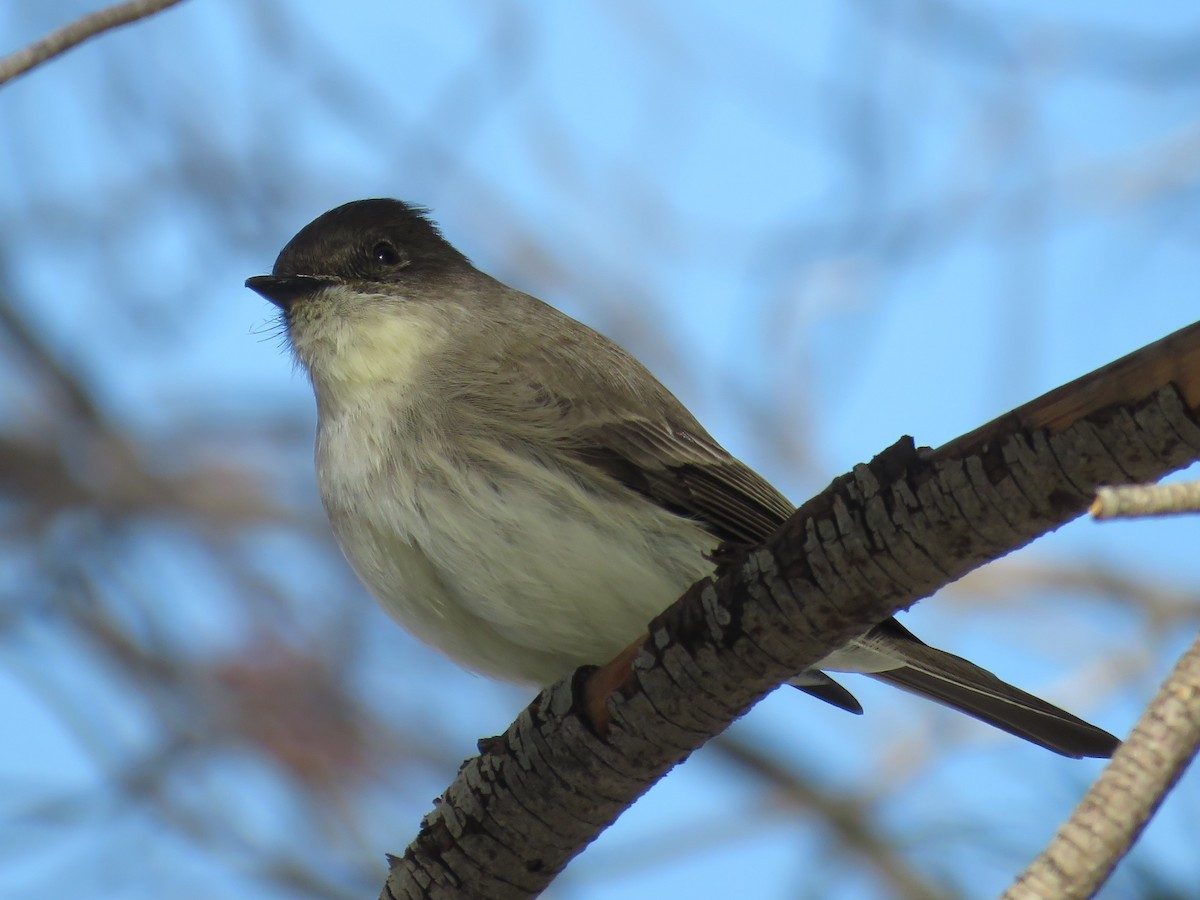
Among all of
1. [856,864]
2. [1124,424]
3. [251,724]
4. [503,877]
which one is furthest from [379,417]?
[856,864]

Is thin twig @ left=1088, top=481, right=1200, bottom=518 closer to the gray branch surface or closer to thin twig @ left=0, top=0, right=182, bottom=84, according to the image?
the gray branch surface

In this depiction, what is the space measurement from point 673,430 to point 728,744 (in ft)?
12.4

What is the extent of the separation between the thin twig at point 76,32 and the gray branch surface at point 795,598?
1467 mm

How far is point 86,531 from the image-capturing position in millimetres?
8031

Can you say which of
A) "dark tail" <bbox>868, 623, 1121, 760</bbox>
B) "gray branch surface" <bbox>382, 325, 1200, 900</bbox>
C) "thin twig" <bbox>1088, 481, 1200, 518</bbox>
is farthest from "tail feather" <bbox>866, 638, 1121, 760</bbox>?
"thin twig" <bbox>1088, 481, 1200, 518</bbox>

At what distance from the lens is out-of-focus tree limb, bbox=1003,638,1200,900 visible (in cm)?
185

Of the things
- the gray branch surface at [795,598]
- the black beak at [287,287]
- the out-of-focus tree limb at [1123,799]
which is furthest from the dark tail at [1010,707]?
the black beak at [287,287]

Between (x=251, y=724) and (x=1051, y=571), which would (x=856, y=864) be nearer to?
(x=1051, y=571)

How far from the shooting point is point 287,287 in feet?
14.5

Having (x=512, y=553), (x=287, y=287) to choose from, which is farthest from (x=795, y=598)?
(x=287, y=287)

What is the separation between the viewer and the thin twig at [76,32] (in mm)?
2602

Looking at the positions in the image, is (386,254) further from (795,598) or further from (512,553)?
(795,598)

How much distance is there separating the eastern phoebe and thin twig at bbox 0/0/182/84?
129cm

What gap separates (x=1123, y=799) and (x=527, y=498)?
6.22ft
